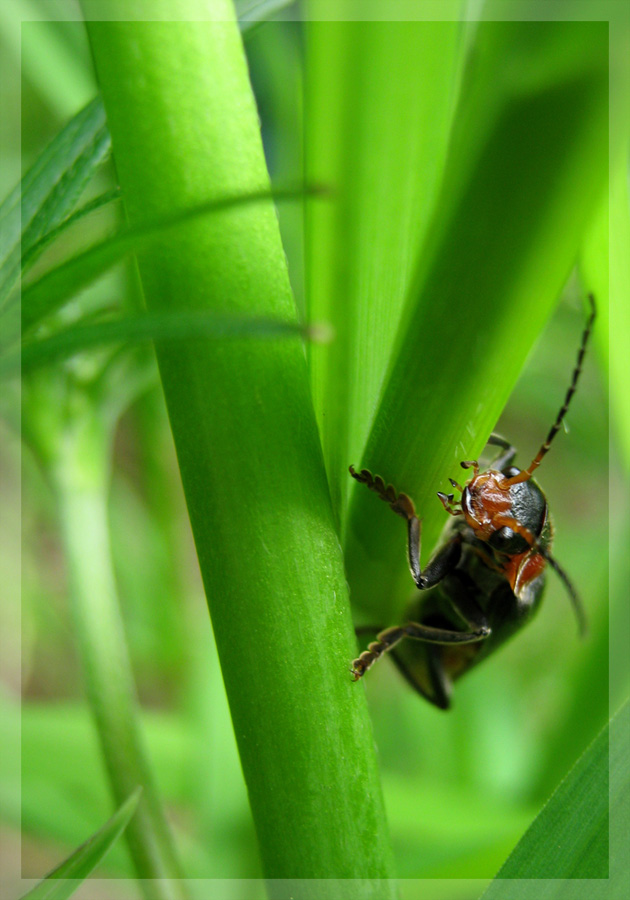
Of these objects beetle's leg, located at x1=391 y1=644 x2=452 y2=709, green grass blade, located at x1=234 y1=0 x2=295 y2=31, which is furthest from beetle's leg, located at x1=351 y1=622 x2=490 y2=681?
green grass blade, located at x1=234 y1=0 x2=295 y2=31

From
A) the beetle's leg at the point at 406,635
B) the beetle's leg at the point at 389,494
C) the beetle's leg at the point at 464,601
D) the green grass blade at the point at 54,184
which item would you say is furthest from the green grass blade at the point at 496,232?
the beetle's leg at the point at 464,601

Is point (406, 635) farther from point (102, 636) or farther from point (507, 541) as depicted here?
point (102, 636)

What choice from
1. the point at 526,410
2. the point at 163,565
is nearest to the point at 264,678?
the point at 163,565

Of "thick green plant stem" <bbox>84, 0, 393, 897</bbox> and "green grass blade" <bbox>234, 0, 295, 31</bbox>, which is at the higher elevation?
"green grass blade" <bbox>234, 0, 295, 31</bbox>

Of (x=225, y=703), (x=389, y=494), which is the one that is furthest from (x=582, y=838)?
(x=225, y=703)

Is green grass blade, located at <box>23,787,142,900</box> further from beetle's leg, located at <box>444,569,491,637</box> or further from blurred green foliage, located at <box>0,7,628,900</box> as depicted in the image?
beetle's leg, located at <box>444,569,491,637</box>

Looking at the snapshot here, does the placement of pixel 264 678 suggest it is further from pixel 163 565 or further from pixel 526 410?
pixel 526 410
